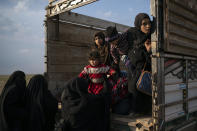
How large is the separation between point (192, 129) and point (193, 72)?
3.31 feet

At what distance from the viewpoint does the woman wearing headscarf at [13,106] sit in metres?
2.73

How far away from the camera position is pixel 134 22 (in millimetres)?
3008

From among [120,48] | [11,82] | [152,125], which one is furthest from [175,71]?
[11,82]

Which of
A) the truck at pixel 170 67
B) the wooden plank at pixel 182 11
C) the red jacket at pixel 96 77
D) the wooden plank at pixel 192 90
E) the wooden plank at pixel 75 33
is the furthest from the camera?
the wooden plank at pixel 75 33

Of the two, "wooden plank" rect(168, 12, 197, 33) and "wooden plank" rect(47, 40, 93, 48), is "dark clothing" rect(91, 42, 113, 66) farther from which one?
"wooden plank" rect(168, 12, 197, 33)

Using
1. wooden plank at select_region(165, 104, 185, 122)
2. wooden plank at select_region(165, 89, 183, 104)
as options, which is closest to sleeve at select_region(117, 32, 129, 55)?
wooden plank at select_region(165, 89, 183, 104)

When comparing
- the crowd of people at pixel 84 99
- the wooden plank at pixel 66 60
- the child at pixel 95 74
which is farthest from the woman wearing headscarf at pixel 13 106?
the wooden plank at pixel 66 60

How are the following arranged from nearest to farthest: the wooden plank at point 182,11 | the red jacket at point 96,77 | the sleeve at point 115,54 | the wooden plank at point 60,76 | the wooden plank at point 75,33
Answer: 1. the wooden plank at point 182,11
2. the red jacket at point 96,77
3. the sleeve at point 115,54
4. the wooden plank at point 60,76
5. the wooden plank at point 75,33

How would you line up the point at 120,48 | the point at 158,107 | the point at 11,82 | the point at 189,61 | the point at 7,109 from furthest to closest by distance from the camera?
1. the point at 120,48
2. the point at 189,61
3. the point at 11,82
4. the point at 7,109
5. the point at 158,107

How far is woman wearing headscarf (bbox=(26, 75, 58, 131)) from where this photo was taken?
9.50ft

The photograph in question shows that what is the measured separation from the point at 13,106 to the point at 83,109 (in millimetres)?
1100

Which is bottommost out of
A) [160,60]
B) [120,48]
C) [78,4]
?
[160,60]

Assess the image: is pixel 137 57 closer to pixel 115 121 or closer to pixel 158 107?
pixel 158 107

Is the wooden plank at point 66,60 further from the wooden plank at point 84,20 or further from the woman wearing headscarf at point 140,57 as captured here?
the woman wearing headscarf at point 140,57
